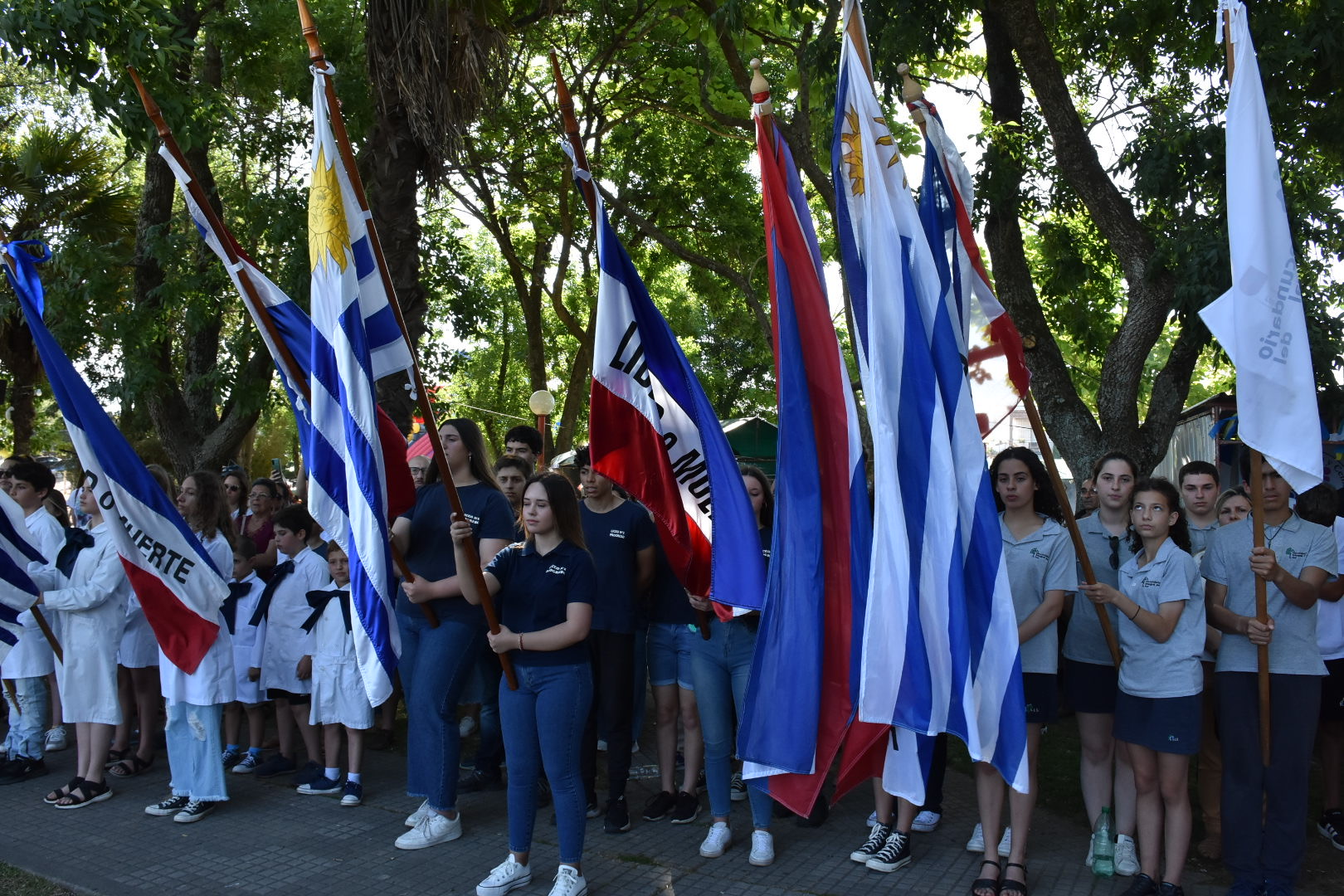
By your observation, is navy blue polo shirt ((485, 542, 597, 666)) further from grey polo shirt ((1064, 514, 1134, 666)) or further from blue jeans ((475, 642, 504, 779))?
grey polo shirt ((1064, 514, 1134, 666))

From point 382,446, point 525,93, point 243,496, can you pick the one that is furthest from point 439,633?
point 525,93

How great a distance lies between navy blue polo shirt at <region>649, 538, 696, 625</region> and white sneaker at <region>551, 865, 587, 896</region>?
146 cm

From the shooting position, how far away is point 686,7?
13297 millimetres

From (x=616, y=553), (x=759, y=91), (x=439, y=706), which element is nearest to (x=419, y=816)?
(x=439, y=706)

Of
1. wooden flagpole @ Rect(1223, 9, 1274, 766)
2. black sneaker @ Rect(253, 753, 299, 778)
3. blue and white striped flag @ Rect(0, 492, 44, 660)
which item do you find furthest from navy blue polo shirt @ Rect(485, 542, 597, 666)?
blue and white striped flag @ Rect(0, 492, 44, 660)

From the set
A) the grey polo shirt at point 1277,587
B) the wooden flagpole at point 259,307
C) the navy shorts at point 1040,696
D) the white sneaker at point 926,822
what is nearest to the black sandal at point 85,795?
the wooden flagpole at point 259,307

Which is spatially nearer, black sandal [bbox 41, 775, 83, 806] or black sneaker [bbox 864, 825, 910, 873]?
black sneaker [bbox 864, 825, 910, 873]

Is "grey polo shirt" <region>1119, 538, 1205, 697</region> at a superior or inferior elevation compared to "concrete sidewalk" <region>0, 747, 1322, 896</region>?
superior

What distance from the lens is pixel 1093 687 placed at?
538 cm

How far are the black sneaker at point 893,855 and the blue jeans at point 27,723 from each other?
16.9 feet

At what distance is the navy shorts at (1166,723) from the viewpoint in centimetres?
484

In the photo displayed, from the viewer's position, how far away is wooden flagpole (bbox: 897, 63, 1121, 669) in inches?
191

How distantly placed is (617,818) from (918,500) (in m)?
2.42

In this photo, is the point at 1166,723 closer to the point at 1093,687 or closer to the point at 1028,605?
the point at 1093,687
